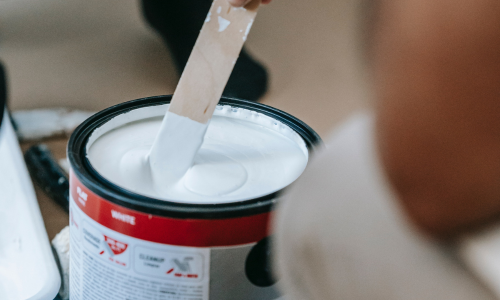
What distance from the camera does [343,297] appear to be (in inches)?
8.7

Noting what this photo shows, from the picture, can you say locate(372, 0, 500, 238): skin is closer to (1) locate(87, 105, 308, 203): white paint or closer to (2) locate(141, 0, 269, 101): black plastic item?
(1) locate(87, 105, 308, 203): white paint

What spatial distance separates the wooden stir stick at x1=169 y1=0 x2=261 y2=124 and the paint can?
0.13 metres

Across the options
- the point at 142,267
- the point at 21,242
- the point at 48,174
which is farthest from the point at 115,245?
the point at 48,174

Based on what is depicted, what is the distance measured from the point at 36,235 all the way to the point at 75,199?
383 millimetres

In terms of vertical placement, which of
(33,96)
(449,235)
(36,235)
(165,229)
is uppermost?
(449,235)

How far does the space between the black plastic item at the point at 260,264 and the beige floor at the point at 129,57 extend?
45 centimetres

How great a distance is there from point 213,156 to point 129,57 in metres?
0.57

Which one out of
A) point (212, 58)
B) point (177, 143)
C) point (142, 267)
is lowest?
point (142, 267)

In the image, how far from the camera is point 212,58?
18.1 inches

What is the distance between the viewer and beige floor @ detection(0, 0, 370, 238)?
811mm

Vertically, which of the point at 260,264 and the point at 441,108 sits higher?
the point at 441,108

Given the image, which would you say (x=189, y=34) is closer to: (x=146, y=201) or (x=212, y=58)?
(x=212, y=58)

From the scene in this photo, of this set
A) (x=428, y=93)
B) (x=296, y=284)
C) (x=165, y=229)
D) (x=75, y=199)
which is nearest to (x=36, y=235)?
(x=75, y=199)

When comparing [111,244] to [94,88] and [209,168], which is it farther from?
[94,88]
